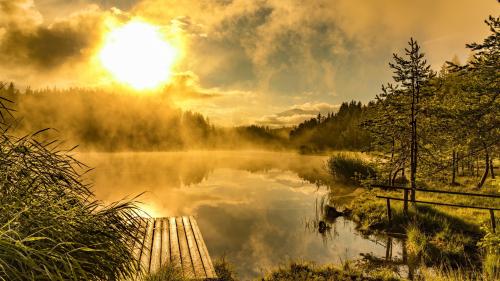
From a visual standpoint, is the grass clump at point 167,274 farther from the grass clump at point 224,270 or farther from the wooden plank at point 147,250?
the grass clump at point 224,270

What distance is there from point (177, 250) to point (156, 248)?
564mm

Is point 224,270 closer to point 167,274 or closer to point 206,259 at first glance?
point 206,259

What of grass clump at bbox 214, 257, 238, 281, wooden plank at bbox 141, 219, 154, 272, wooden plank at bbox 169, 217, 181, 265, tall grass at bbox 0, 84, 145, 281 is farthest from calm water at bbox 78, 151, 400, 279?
wooden plank at bbox 169, 217, 181, 265

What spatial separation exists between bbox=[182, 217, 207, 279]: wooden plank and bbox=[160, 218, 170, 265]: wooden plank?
572 millimetres

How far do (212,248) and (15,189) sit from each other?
9593 mm

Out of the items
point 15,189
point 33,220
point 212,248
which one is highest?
point 15,189

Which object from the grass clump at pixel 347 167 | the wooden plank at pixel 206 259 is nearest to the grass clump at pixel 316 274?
the wooden plank at pixel 206 259

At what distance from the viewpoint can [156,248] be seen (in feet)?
27.8

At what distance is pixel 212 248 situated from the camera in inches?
469

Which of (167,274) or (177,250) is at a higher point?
(167,274)

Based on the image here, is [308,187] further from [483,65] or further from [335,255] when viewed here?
[483,65]

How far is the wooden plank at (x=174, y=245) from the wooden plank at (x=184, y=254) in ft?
0.30

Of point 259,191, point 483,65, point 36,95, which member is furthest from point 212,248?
point 36,95

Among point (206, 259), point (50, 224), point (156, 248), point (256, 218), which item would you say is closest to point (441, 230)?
point (256, 218)
